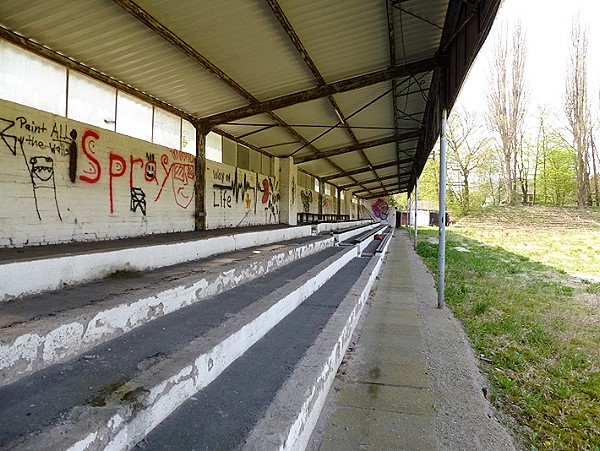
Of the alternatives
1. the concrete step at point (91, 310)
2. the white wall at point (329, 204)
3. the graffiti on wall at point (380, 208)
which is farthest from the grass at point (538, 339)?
the graffiti on wall at point (380, 208)

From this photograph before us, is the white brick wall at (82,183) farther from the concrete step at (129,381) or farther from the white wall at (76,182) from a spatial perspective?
the concrete step at (129,381)

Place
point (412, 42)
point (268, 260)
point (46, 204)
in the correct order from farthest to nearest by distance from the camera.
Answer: point (412, 42) < point (268, 260) < point (46, 204)

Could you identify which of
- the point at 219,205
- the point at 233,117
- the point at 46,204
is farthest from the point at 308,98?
the point at 46,204

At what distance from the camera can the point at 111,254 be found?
4.44 m

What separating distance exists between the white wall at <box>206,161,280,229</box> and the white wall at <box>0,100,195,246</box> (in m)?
1.97

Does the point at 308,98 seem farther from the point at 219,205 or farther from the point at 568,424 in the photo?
the point at 568,424

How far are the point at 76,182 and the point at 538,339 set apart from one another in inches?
302

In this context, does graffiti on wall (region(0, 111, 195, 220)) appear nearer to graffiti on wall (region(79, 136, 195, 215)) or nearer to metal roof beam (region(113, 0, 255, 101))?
graffiti on wall (region(79, 136, 195, 215))

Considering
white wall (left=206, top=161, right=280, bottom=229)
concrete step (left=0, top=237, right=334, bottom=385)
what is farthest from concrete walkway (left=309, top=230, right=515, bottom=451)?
white wall (left=206, top=161, right=280, bottom=229)

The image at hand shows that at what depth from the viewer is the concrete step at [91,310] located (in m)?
2.20

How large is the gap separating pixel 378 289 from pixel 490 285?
9.35 feet

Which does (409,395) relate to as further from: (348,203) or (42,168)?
(348,203)

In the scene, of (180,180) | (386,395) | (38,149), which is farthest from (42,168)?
(386,395)

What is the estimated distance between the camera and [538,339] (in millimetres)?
5129
